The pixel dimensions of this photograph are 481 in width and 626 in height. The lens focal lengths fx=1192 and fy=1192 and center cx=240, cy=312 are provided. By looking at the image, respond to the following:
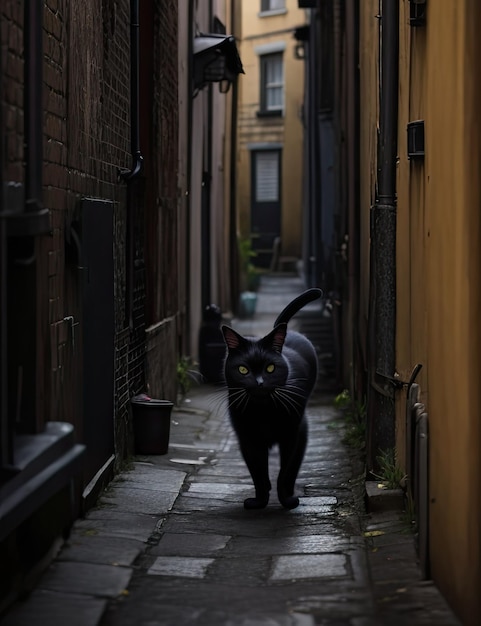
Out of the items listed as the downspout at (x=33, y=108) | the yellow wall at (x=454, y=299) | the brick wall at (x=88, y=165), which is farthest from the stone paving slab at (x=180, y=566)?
the downspout at (x=33, y=108)

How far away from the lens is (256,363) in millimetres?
7848

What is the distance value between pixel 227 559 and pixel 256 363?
181 centimetres

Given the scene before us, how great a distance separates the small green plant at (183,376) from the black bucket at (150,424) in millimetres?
3803

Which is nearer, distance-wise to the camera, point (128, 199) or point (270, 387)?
point (270, 387)

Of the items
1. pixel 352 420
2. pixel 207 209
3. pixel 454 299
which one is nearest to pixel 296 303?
pixel 352 420

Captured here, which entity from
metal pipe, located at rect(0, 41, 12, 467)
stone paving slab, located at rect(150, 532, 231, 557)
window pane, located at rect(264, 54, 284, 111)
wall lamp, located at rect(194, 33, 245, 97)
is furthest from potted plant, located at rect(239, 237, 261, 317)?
metal pipe, located at rect(0, 41, 12, 467)

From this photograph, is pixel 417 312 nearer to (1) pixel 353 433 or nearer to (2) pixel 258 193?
(1) pixel 353 433

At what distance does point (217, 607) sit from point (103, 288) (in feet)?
9.91

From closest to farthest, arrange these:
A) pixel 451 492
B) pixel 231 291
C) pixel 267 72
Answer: pixel 451 492, pixel 231 291, pixel 267 72

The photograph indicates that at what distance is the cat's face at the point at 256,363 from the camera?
307 inches

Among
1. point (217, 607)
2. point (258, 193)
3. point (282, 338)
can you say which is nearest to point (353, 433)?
point (282, 338)

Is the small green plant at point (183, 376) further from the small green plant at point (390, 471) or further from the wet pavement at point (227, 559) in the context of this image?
the small green plant at point (390, 471)

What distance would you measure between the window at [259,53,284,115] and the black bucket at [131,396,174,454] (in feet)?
82.0

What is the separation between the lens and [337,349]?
1431 centimetres
